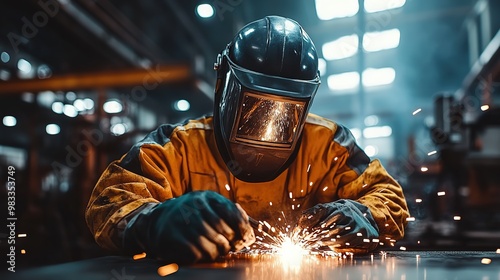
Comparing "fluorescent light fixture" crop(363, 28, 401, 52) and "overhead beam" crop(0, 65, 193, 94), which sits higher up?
"fluorescent light fixture" crop(363, 28, 401, 52)

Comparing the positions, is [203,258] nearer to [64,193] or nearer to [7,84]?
[7,84]

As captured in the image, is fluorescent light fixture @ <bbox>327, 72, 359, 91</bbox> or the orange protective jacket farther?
fluorescent light fixture @ <bbox>327, 72, 359, 91</bbox>

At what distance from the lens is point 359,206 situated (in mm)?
1412

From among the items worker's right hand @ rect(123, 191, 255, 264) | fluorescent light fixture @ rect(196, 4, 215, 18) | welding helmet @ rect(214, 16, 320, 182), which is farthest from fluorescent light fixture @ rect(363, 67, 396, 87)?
worker's right hand @ rect(123, 191, 255, 264)

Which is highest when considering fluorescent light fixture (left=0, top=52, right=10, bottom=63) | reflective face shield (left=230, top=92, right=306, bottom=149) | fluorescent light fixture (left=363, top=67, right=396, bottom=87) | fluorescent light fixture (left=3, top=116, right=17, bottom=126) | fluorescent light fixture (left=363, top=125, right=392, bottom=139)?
fluorescent light fixture (left=363, top=67, right=396, bottom=87)

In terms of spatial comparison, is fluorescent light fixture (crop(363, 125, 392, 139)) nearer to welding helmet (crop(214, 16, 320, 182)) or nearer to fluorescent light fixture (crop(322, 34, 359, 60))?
fluorescent light fixture (crop(322, 34, 359, 60))

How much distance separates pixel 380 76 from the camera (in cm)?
849

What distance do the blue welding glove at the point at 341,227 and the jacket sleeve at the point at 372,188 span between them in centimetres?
13

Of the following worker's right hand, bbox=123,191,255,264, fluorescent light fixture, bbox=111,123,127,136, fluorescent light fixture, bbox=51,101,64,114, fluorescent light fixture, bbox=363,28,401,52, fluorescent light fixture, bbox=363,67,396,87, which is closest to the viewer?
worker's right hand, bbox=123,191,255,264

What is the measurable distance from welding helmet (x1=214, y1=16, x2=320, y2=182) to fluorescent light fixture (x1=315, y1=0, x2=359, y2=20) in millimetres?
3724

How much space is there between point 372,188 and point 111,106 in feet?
13.0

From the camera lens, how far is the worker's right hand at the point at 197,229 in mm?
997

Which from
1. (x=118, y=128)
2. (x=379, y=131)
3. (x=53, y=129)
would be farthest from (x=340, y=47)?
(x=53, y=129)

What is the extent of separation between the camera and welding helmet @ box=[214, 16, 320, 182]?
1.42 metres
